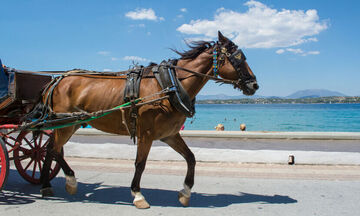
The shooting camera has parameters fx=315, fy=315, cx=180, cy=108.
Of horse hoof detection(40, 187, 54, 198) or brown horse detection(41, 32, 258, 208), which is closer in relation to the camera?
brown horse detection(41, 32, 258, 208)

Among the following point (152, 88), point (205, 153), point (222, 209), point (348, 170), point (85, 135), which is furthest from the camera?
point (85, 135)

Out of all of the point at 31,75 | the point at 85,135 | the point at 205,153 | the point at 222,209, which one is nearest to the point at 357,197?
the point at 222,209

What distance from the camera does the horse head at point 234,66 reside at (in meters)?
4.79

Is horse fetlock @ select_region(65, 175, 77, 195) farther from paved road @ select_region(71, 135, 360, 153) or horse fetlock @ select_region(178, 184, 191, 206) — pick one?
paved road @ select_region(71, 135, 360, 153)

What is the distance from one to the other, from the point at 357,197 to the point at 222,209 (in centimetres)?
228

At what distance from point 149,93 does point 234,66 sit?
138 centimetres

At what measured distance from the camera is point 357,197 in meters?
5.07

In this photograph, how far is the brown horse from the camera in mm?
4785

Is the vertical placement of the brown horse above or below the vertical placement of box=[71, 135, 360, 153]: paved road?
above

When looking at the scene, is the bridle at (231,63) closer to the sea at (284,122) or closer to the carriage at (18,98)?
the carriage at (18,98)

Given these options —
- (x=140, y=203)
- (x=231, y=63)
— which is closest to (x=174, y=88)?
(x=231, y=63)

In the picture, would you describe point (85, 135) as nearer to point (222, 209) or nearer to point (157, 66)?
point (157, 66)

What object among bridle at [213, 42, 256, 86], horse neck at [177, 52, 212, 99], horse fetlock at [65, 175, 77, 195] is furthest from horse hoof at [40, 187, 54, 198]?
bridle at [213, 42, 256, 86]

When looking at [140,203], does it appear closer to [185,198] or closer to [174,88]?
[185,198]
